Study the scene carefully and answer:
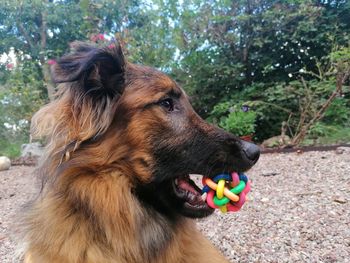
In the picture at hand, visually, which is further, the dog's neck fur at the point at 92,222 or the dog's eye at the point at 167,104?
the dog's eye at the point at 167,104

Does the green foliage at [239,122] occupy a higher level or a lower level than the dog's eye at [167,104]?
lower

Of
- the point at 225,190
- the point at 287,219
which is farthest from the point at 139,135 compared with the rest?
the point at 287,219

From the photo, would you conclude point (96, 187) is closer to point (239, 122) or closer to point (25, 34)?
point (239, 122)

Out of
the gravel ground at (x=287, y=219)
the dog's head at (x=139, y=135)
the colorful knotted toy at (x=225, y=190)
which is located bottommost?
the gravel ground at (x=287, y=219)

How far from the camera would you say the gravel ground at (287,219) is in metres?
3.26

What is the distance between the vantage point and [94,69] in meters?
2.17

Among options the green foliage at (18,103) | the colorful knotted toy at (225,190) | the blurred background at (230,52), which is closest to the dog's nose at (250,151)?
the colorful knotted toy at (225,190)

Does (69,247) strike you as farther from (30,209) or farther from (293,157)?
(293,157)

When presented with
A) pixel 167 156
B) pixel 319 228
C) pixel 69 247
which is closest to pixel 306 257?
pixel 319 228

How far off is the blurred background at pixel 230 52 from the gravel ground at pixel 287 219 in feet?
6.90

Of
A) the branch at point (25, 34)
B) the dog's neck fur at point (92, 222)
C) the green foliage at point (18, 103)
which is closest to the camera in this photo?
the dog's neck fur at point (92, 222)

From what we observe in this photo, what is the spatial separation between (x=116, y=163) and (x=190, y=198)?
487 millimetres

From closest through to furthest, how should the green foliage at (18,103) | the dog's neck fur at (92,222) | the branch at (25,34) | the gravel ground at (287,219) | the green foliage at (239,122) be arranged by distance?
the dog's neck fur at (92,222) < the gravel ground at (287,219) < the green foliage at (239,122) < the green foliage at (18,103) < the branch at (25,34)

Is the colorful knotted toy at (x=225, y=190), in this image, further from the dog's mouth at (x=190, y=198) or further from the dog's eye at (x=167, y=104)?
the dog's eye at (x=167, y=104)
